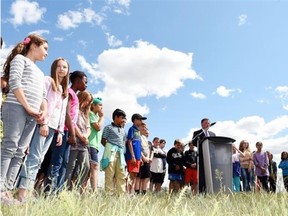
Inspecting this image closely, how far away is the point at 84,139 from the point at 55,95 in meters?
0.91

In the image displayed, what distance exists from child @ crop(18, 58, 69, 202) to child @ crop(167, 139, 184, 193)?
584 centimetres

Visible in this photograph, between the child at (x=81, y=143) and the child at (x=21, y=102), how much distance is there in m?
1.11

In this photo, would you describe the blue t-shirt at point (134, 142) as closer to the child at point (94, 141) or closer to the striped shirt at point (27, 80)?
the child at point (94, 141)

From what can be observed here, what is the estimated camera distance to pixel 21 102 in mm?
3488

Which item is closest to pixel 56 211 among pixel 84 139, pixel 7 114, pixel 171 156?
pixel 7 114

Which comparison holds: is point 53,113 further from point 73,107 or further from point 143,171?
point 143,171

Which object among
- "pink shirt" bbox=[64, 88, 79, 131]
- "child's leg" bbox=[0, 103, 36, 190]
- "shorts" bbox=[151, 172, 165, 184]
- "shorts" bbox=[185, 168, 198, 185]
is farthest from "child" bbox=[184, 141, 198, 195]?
"child's leg" bbox=[0, 103, 36, 190]

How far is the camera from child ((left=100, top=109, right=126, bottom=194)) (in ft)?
19.7

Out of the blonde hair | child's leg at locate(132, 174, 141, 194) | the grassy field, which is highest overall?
the blonde hair

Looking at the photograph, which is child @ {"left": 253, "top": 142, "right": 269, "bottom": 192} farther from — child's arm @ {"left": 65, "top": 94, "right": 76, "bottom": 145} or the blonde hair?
the blonde hair

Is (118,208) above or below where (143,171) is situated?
below

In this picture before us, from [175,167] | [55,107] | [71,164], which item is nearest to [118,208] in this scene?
[55,107]

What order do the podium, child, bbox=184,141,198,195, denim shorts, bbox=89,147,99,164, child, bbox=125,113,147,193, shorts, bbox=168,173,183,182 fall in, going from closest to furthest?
1. denim shorts, bbox=89,147,99,164
2. child, bbox=125,113,147,193
3. the podium
4. shorts, bbox=168,173,183,182
5. child, bbox=184,141,198,195

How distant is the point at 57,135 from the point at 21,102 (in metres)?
1.02
